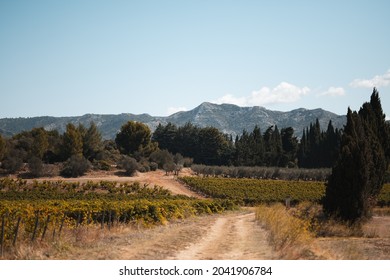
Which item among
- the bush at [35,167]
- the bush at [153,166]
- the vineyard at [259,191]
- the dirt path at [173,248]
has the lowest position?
the vineyard at [259,191]

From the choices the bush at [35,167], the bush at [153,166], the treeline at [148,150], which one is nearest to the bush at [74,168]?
the treeline at [148,150]

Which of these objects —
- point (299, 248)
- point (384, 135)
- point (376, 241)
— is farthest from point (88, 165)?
point (299, 248)

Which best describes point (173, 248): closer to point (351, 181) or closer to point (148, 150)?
point (351, 181)

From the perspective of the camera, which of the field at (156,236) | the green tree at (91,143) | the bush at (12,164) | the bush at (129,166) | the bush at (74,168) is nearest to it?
the field at (156,236)

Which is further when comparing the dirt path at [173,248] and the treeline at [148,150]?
the treeline at [148,150]

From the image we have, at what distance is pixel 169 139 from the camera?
337 ft

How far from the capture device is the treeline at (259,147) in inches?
3189

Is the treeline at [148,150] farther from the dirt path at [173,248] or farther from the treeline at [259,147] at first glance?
the dirt path at [173,248]

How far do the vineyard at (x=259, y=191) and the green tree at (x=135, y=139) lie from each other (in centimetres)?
2100

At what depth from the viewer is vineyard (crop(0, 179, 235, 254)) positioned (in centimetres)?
1255

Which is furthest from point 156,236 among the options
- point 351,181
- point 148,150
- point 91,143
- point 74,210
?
point 148,150

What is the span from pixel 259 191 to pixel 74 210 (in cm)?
3786
